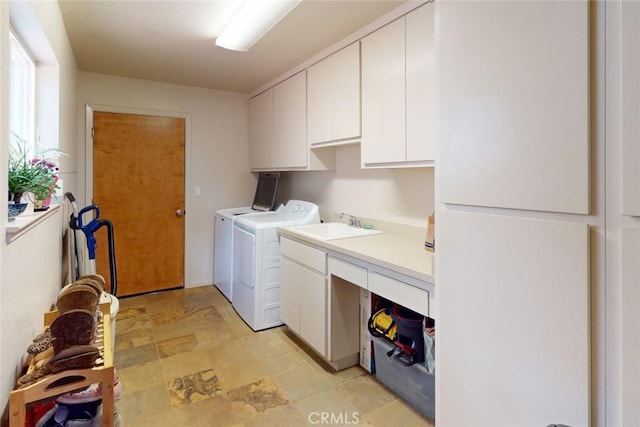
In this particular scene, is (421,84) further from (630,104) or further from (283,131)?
(283,131)

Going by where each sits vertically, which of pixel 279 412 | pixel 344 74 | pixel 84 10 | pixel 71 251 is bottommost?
pixel 279 412

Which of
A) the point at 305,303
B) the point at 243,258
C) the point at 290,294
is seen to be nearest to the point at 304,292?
the point at 305,303

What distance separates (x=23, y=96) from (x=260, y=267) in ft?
5.94

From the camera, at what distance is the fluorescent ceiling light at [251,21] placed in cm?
186

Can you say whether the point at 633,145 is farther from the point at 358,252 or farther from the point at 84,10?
the point at 84,10

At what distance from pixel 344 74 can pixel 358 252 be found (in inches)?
51.8

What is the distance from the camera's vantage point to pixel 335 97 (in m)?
2.51

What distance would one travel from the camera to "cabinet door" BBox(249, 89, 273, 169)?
3539 mm

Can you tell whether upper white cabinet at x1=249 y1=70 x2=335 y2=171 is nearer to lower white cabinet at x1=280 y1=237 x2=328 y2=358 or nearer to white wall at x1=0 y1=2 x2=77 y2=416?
lower white cabinet at x1=280 y1=237 x2=328 y2=358

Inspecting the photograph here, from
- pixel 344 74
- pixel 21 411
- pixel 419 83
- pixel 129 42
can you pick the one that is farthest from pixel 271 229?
pixel 21 411

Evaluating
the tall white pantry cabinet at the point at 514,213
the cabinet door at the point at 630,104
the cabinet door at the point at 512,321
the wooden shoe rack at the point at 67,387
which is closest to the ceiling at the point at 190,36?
the tall white pantry cabinet at the point at 514,213

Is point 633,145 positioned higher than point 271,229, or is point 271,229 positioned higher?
point 633,145

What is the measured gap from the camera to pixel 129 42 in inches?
100

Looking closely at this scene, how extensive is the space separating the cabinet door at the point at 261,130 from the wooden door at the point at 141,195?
759mm
